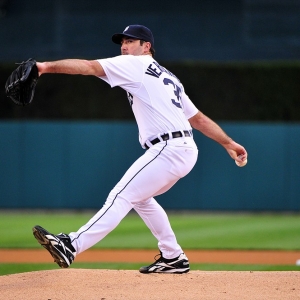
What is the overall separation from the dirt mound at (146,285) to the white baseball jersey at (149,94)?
1004 millimetres

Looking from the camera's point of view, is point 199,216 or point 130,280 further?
point 199,216

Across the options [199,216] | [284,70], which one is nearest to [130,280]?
[199,216]

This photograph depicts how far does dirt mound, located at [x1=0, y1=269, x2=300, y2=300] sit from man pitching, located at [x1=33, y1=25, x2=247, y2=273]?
0.34m

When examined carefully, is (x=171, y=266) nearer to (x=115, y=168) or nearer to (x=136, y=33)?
(x=136, y=33)

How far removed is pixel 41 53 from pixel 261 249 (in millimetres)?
9070

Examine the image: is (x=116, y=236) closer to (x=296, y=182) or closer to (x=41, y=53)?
(x=296, y=182)

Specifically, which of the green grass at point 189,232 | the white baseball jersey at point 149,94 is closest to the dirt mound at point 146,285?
the white baseball jersey at point 149,94

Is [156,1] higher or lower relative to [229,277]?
higher

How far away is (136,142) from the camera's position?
1343 cm

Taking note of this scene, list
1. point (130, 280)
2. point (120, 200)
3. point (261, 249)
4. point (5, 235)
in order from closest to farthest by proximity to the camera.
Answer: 1. point (120, 200)
2. point (130, 280)
3. point (261, 249)
4. point (5, 235)

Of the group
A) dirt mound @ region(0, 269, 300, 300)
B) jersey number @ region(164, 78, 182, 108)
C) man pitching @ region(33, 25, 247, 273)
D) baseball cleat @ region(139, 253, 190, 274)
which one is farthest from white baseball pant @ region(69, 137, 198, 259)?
baseball cleat @ region(139, 253, 190, 274)

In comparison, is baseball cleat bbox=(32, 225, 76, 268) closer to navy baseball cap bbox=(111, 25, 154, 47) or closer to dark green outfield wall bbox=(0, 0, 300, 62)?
navy baseball cap bbox=(111, 25, 154, 47)

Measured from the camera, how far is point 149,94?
4.78 metres

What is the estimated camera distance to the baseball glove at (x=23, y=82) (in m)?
4.35
